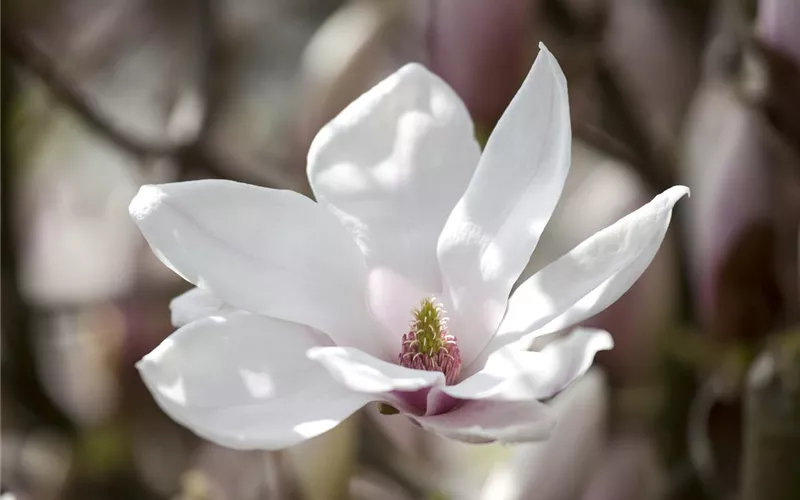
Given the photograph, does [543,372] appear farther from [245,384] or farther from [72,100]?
[72,100]

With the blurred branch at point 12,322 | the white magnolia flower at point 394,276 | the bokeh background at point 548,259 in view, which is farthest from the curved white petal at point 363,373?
the blurred branch at point 12,322

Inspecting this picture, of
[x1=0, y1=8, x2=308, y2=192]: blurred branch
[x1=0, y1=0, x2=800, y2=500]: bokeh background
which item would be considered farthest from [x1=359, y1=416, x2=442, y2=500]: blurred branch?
[x1=0, y1=8, x2=308, y2=192]: blurred branch

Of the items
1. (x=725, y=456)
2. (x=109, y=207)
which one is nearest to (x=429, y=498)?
(x=725, y=456)

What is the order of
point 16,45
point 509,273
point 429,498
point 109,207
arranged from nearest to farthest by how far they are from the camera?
point 509,273
point 429,498
point 16,45
point 109,207

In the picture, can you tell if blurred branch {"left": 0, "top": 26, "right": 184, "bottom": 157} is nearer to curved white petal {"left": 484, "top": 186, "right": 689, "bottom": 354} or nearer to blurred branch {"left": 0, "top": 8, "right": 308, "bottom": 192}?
blurred branch {"left": 0, "top": 8, "right": 308, "bottom": 192}

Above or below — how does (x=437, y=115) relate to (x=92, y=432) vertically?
above

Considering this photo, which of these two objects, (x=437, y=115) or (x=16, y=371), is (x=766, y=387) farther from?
(x=16, y=371)

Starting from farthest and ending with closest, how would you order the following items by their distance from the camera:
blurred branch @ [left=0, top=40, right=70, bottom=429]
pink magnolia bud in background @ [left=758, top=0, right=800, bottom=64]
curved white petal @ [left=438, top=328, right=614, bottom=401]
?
1. blurred branch @ [left=0, top=40, right=70, bottom=429]
2. pink magnolia bud in background @ [left=758, top=0, right=800, bottom=64]
3. curved white petal @ [left=438, top=328, right=614, bottom=401]
